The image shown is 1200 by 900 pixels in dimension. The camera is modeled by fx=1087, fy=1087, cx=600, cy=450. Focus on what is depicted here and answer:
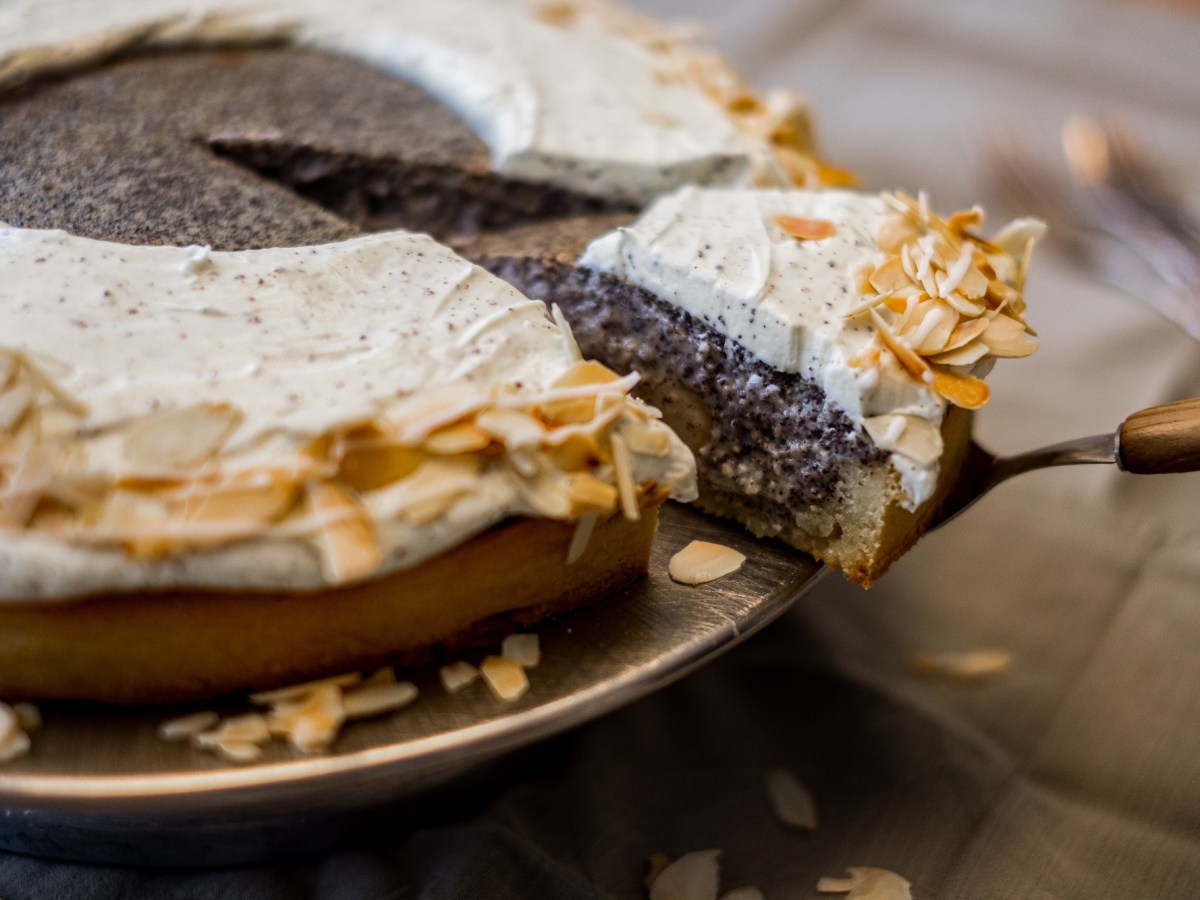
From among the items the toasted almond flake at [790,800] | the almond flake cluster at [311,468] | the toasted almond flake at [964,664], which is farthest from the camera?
the toasted almond flake at [964,664]

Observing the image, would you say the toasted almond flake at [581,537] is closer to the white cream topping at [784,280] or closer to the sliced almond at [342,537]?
the sliced almond at [342,537]

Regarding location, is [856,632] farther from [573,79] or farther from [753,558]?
[573,79]

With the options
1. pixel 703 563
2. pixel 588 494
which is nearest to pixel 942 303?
pixel 703 563

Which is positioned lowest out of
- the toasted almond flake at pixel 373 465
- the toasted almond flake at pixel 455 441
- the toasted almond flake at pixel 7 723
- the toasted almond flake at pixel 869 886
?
the toasted almond flake at pixel 869 886

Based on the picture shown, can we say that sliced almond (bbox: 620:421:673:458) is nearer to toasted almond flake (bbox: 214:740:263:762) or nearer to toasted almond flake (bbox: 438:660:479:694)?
toasted almond flake (bbox: 438:660:479:694)

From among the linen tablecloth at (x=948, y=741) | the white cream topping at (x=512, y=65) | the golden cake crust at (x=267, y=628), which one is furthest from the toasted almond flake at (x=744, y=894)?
the white cream topping at (x=512, y=65)

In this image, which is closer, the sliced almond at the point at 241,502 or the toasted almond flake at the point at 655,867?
the sliced almond at the point at 241,502

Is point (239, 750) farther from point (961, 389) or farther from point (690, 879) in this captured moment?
point (961, 389)
